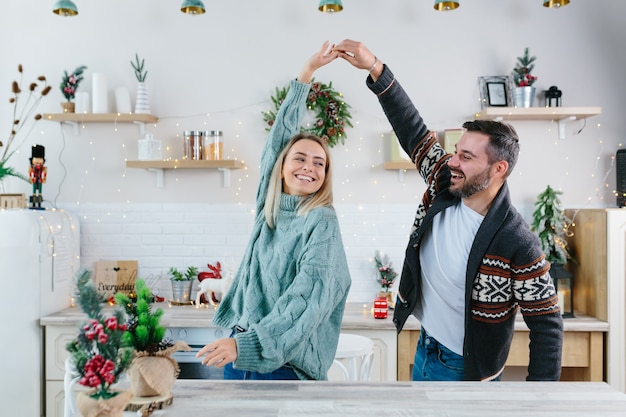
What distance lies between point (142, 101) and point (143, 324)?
290 centimetres

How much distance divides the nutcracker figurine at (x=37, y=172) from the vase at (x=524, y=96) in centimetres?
303

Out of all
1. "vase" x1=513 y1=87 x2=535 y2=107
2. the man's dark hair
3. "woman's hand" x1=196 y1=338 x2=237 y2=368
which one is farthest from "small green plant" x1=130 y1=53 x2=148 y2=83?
"woman's hand" x1=196 y1=338 x2=237 y2=368

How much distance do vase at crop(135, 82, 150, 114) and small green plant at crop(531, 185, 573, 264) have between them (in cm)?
258

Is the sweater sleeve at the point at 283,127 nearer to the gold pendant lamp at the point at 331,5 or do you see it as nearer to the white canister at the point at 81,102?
the gold pendant lamp at the point at 331,5

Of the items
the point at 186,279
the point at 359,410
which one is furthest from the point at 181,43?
the point at 359,410

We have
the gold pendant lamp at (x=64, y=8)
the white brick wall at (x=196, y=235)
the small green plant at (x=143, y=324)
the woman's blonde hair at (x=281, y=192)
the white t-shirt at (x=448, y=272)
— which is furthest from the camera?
the white brick wall at (x=196, y=235)

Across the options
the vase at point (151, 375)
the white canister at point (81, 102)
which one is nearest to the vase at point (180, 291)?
the white canister at point (81, 102)

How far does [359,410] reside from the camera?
1.38 metres

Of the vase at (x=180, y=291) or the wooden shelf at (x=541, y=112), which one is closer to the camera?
the wooden shelf at (x=541, y=112)

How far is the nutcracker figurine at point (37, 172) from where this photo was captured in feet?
12.5

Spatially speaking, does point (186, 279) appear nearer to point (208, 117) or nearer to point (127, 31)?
point (208, 117)

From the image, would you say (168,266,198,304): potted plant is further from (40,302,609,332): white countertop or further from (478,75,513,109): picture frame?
(478,75,513,109): picture frame

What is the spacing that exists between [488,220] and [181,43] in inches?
110

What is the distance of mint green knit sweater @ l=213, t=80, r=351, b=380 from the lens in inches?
64.6
